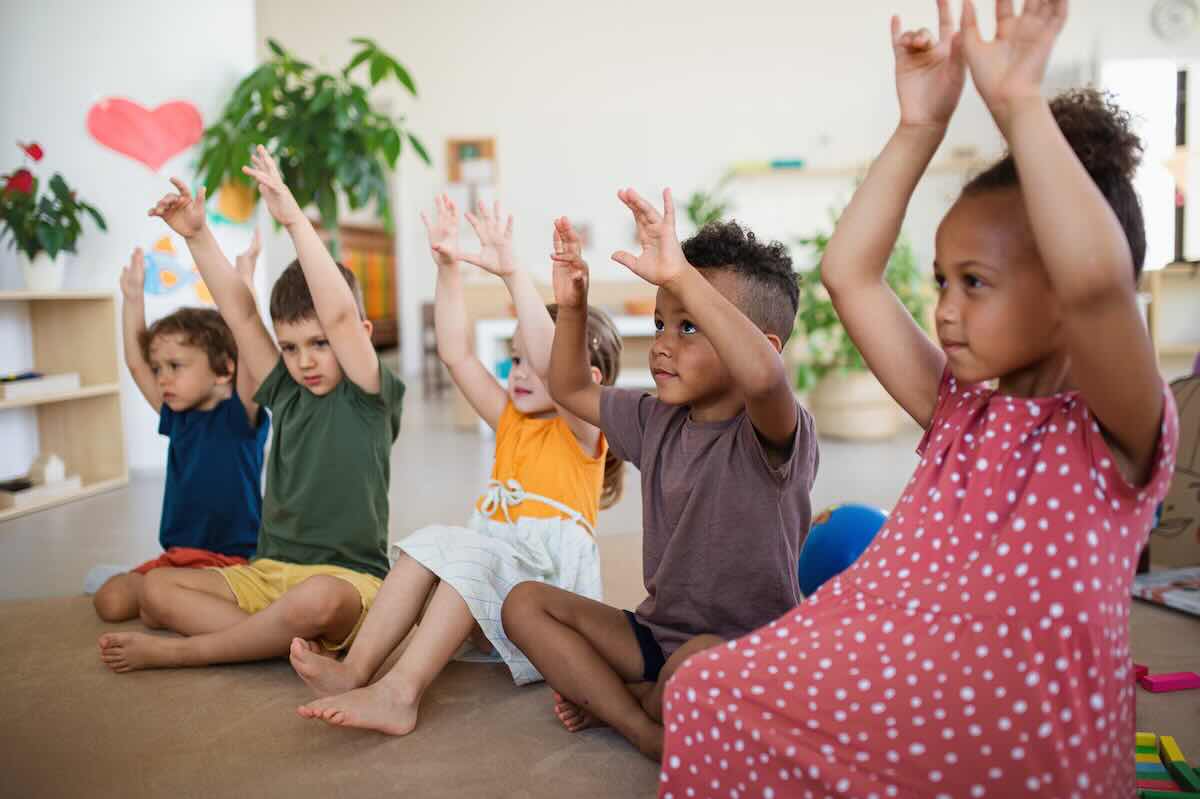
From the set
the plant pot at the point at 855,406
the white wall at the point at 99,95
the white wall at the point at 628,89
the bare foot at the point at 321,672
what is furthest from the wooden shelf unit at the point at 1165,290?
the bare foot at the point at 321,672

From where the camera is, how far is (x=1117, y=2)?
6.10 m

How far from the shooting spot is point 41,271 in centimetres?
329

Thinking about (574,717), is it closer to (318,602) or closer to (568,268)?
(318,602)

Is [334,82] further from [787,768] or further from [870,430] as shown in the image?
[787,768]

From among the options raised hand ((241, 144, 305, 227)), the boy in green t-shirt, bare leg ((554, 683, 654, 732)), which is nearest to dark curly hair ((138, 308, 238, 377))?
the boy in green t-shirt

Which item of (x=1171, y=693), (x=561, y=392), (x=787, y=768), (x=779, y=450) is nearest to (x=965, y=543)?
(x=787, y=768)

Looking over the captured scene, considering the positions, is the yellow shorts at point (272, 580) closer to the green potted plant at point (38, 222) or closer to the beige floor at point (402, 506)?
the beige floor at point (402, 506)

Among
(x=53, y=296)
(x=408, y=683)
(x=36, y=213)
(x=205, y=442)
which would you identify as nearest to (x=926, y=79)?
(x=408, y=683)

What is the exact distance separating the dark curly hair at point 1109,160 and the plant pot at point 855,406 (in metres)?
3.43

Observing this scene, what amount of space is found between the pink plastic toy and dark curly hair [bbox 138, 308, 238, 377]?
1.73 m

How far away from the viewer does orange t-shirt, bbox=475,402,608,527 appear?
64.6 inches

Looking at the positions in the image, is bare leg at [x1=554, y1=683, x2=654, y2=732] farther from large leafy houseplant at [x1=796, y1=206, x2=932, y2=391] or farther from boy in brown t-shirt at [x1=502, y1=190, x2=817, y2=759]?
large leafy houseplant at [x1=796, y1=206, x2=932, y2=391]

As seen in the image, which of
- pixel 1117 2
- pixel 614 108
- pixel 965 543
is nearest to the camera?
pixel 965 543

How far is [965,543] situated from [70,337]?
134 inches
